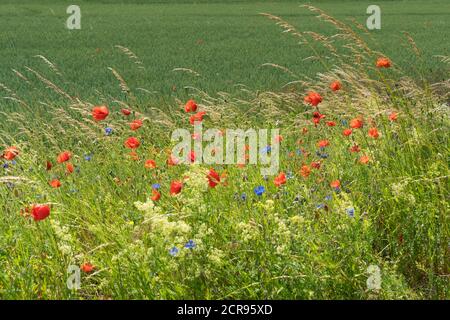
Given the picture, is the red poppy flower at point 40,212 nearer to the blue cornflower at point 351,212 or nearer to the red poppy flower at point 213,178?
the red poppy flower at point 213,178

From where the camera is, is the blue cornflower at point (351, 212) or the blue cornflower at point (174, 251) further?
the blue cornflower at point (351, 212)

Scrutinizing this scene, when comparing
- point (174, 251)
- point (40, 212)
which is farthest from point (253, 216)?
point (40, 212)

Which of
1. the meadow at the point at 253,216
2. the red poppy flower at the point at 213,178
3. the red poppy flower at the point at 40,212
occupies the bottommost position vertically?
the meadow at the point at 253,216

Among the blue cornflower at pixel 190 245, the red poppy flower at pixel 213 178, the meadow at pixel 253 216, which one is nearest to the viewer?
the blue cornflower at pixel 190 245

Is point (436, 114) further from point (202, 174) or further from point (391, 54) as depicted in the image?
point (391, 54)

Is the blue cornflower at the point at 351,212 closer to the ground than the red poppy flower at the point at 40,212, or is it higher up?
closer to the ground

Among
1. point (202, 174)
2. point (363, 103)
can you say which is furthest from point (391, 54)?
point (202, 174)

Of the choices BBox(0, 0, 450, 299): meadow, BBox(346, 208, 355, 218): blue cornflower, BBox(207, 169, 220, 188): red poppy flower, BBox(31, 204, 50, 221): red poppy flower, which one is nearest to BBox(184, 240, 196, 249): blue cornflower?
BBox(0, 0, 450, 299): meadow

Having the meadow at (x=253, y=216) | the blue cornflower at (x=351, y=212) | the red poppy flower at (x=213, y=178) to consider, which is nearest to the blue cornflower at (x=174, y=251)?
the meadow at (x=253, y=216)

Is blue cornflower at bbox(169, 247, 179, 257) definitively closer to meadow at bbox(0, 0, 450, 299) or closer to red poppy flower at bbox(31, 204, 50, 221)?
meadow at bbox(0, 0, 450, 299)

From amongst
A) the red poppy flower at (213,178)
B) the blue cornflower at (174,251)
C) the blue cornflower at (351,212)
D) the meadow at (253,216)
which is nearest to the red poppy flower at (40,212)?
the meadow at (253,216)

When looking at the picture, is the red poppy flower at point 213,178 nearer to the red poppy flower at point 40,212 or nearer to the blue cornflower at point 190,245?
the blue cornflower at point 190,245

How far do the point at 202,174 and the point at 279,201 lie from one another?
2.10 feet

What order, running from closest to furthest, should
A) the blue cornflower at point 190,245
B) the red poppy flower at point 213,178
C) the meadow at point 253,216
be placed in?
the blue cornflower at point 190,245, the meadow at point 253,216, the red poppy flower at point 213,178
